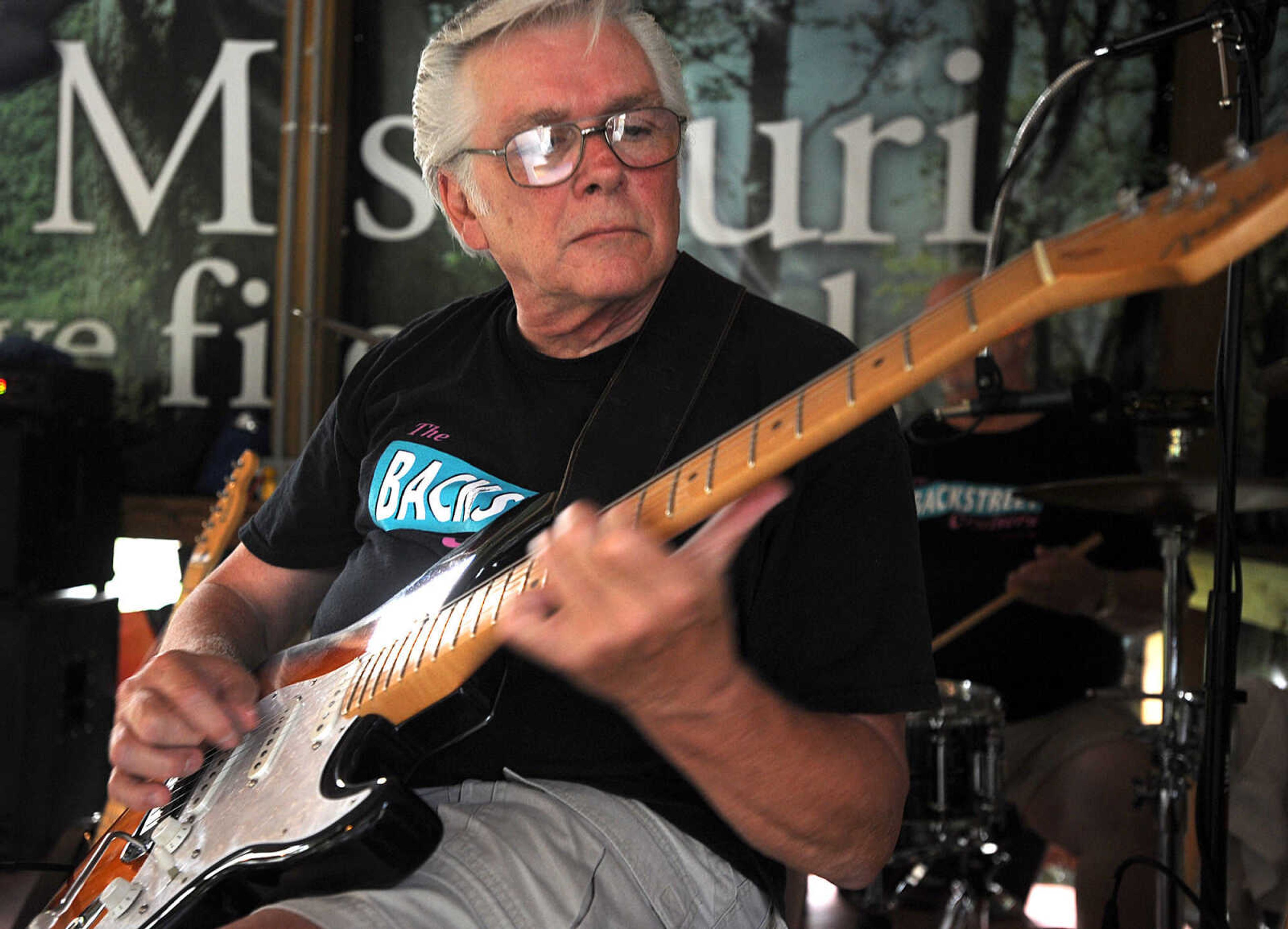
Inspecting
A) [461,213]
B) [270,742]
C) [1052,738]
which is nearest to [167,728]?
[270,742]

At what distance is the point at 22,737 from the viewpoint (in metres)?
2.46

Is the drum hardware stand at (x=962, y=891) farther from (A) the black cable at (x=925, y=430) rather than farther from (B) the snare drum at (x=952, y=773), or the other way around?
(A) the black cable at (x=925, y=430)

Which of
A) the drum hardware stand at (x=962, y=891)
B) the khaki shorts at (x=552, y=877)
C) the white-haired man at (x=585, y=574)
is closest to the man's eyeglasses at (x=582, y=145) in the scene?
the white-haired man at (x=585, y=574)

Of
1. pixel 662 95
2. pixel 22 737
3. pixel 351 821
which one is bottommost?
pixel 22 737

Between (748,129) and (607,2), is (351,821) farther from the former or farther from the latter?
(748,129)

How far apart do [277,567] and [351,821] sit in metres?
0.71

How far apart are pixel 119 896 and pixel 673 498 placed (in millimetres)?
627

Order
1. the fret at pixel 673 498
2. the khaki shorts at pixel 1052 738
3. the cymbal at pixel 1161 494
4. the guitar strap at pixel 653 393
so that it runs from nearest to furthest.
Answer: the fret at pixel 673 498 < the guitar strap at pixel 653 393 < the cymbal at pixel 1161 494 < the khaki shorts at pixel 1052 738

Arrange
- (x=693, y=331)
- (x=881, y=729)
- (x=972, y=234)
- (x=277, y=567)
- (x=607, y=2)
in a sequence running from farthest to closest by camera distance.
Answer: (x=972, y=234), (x=277, y=567), (x=607, y=2), (x=693, y=331), (x=881, y=729)

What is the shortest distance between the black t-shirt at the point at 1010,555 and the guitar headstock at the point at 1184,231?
193 cm

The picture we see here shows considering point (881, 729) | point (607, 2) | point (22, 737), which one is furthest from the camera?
A: point (22, 737)

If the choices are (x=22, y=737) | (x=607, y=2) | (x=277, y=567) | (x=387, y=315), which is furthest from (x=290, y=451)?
(x=607, y=2)

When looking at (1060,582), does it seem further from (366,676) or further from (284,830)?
(284,830)

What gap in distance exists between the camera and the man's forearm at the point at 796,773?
3.05ft
